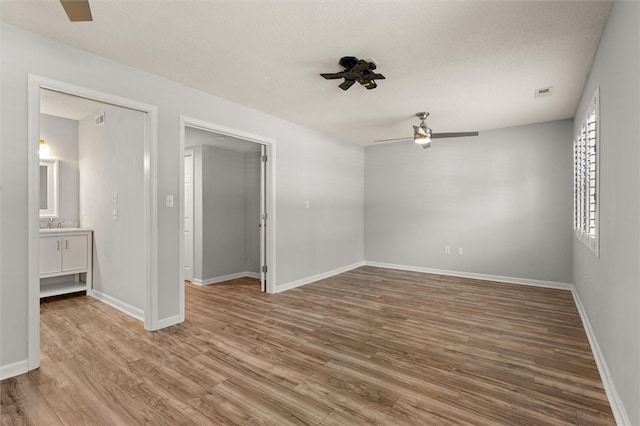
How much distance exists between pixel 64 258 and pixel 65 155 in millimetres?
1602

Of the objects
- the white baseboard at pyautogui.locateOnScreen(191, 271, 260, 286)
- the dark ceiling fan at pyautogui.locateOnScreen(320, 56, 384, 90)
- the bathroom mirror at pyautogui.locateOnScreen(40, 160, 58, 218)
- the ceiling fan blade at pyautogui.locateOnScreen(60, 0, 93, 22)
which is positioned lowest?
the white baseboard at pyautogui.locateOnScreen(191, 271, 260, 286)

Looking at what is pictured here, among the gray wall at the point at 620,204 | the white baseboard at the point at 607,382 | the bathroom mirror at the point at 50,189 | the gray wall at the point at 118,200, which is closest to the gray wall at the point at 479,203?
the white baseboard at the point at 607,382

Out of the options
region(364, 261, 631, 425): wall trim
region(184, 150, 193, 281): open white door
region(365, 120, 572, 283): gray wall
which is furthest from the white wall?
region(184, 150, 193, 281): open white door

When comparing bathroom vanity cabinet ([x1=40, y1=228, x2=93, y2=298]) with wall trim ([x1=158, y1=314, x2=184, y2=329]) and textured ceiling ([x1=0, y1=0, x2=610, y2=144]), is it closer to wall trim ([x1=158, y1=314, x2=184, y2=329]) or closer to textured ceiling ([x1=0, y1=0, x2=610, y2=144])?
wall trim ([x1=158, y1=314, x2=184, y2=329])

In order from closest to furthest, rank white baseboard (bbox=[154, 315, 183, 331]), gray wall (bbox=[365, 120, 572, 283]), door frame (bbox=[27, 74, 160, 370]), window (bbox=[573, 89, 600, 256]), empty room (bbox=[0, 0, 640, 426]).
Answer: empty room (bbox=[0, 0, 640, 426]) < door frame (bbox=[27, 74, 160, 370]) < window (bbox=[573, 89, 600, 256]) < white baseboard (bbox=[154, 315, 183, 331]) < gray wall (bbox=[365, 120, 572, 283])

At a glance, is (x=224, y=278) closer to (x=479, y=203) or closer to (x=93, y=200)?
(x=93, y=200)

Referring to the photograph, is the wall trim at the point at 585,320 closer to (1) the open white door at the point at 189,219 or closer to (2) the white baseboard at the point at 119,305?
(1) the open white door at the point at 189,219

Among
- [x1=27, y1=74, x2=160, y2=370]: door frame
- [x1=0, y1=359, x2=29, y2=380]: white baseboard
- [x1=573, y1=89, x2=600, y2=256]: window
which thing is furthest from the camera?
[x1=573, y1=89, x2=600, y2=256]: window

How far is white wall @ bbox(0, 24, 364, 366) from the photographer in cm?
232

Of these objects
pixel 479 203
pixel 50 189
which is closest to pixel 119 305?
pixel 50 189

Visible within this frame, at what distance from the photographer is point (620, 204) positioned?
1882 mm

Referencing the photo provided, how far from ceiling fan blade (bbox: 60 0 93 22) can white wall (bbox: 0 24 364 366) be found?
4.41 ft

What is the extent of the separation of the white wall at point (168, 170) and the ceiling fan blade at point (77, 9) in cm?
134

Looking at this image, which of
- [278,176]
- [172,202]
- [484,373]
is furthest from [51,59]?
[484,373]
